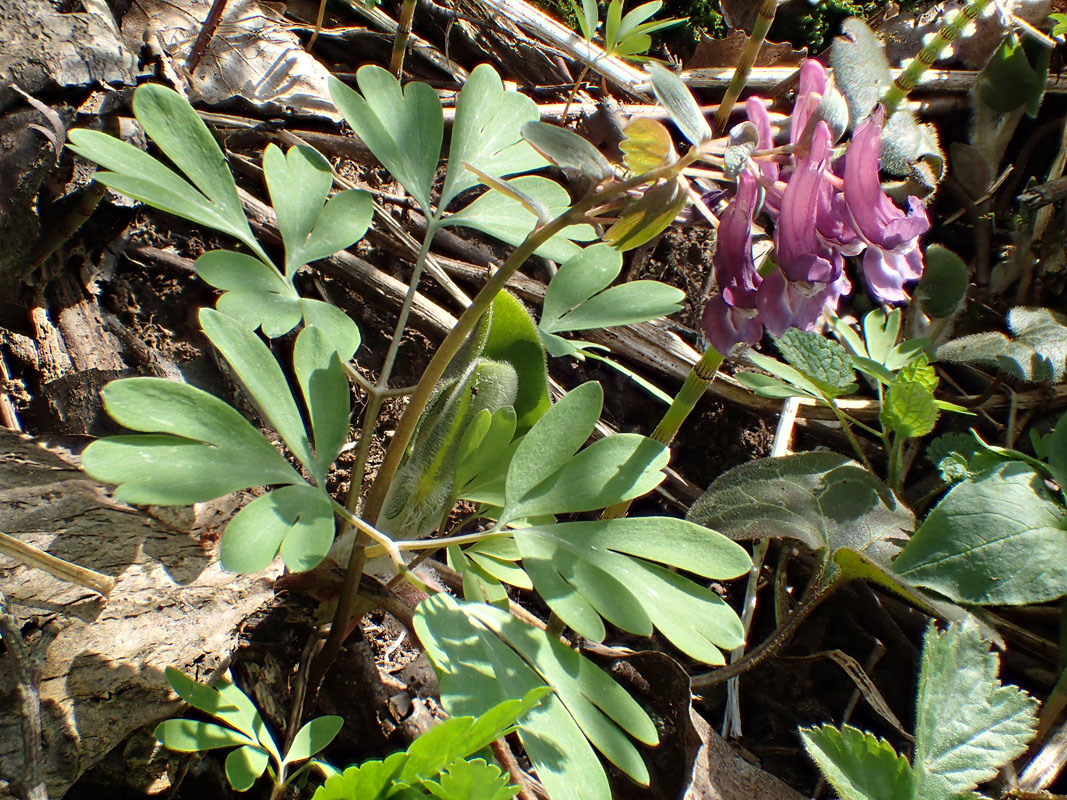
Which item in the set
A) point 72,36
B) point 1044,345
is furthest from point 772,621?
point 72,36

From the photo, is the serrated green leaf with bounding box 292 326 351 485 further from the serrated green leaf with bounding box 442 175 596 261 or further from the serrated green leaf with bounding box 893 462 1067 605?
the serrated green leaf with bounding box 893 462 1067 605

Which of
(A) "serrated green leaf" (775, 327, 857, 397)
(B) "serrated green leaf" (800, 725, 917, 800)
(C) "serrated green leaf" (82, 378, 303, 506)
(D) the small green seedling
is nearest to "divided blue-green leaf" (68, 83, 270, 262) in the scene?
(C) "serrated green leaf" (82, 378, 303, 506)

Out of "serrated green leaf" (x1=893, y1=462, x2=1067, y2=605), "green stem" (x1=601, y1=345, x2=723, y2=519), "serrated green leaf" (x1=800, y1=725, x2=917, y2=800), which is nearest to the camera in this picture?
"serrated green leaf" (x1=800, y1=725, x2=917, y2=800)

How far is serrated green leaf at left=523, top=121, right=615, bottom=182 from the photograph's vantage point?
1.12 m

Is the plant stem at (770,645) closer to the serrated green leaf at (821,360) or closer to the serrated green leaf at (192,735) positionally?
the serrated green leaf at (821,360)

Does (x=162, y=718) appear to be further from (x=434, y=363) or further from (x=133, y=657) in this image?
(x=434, y=363)

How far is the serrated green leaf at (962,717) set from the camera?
136 cm

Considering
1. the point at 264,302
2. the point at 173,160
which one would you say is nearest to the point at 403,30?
the point at 173,160

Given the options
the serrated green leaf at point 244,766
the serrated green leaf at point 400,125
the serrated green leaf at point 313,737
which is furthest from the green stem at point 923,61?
the serrated green leaf at point 244,766

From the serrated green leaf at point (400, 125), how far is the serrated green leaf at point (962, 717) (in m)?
1.29

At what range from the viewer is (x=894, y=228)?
1247 mm

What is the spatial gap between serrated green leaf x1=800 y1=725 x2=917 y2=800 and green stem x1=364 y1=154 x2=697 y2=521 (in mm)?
867

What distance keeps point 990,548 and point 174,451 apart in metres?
1.55

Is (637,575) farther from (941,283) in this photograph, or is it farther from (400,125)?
(941,283)
